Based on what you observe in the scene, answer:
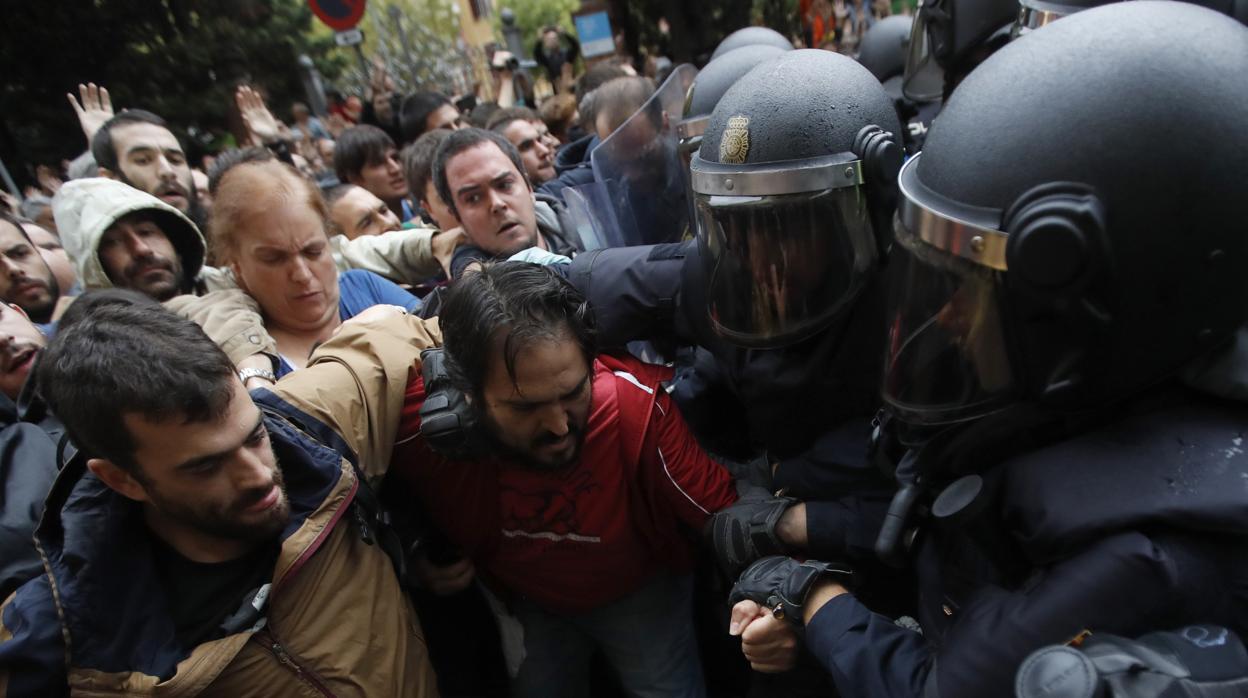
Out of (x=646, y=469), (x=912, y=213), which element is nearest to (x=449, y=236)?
(x=646, y=469)

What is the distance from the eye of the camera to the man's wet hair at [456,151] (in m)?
2.82

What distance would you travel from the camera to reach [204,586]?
1.50 meters

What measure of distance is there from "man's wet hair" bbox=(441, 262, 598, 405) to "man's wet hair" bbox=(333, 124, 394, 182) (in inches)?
115

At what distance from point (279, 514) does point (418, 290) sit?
1.82 metres

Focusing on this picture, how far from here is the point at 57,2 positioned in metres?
9.89

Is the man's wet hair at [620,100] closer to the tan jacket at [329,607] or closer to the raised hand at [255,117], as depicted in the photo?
the tan jacket at [329,607]

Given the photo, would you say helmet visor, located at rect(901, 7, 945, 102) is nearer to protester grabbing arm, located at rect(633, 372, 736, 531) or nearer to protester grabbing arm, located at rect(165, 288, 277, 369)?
protester grabbing arm, located at rect(633, 372, 736, 531)

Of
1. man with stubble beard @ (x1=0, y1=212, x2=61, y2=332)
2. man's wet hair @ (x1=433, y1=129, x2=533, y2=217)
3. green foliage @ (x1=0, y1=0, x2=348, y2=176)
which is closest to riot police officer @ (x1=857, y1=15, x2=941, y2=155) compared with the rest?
man's wet hair @ (x1=433, y1=129, x2=533, y2=217)

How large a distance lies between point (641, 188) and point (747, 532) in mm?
1836

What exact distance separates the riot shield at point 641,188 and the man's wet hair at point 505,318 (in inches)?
49.5

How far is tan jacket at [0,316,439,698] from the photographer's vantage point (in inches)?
52.4

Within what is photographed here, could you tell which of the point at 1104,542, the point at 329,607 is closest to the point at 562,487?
the point at 329,607

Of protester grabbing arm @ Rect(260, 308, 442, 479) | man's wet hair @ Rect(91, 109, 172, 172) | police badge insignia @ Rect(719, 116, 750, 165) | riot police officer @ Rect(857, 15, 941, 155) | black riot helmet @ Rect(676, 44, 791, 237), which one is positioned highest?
man's wet hair @ Rect(91, 109, 172, 172)

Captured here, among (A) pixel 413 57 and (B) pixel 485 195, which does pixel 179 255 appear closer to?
(B) pixel 485 195
